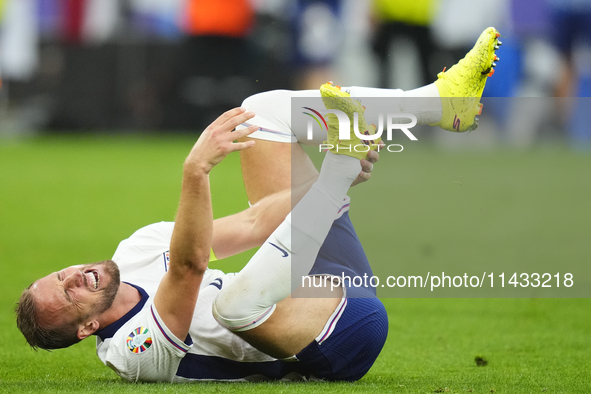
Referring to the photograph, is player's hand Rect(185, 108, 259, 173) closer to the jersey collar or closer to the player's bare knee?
the player's bare knee

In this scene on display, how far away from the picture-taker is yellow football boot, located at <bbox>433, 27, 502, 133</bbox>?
3027mm

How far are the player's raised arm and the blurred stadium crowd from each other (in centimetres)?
1147

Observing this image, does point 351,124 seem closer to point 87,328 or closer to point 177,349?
point 177,349

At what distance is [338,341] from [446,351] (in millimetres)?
924

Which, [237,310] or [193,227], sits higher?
[193,227]

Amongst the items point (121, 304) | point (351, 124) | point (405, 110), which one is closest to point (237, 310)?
point (121, 304)

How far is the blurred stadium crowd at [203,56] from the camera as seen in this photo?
46.0ft

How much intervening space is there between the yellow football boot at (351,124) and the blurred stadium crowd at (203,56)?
11.1m

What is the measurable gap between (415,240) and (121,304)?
3.61 meters

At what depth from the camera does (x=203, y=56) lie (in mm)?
14711

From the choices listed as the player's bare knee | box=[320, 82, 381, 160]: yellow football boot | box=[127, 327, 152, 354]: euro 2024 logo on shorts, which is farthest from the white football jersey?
box=[320, 82, 381, 160]: yellow football boot

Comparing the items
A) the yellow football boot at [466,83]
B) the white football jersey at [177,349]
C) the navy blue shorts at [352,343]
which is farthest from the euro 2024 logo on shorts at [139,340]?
the yellow football boot at [466,83]

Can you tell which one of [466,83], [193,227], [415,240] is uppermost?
[466,83]

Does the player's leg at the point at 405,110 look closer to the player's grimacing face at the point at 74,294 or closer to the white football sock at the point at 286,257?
the white football sock at the point at 286,257
